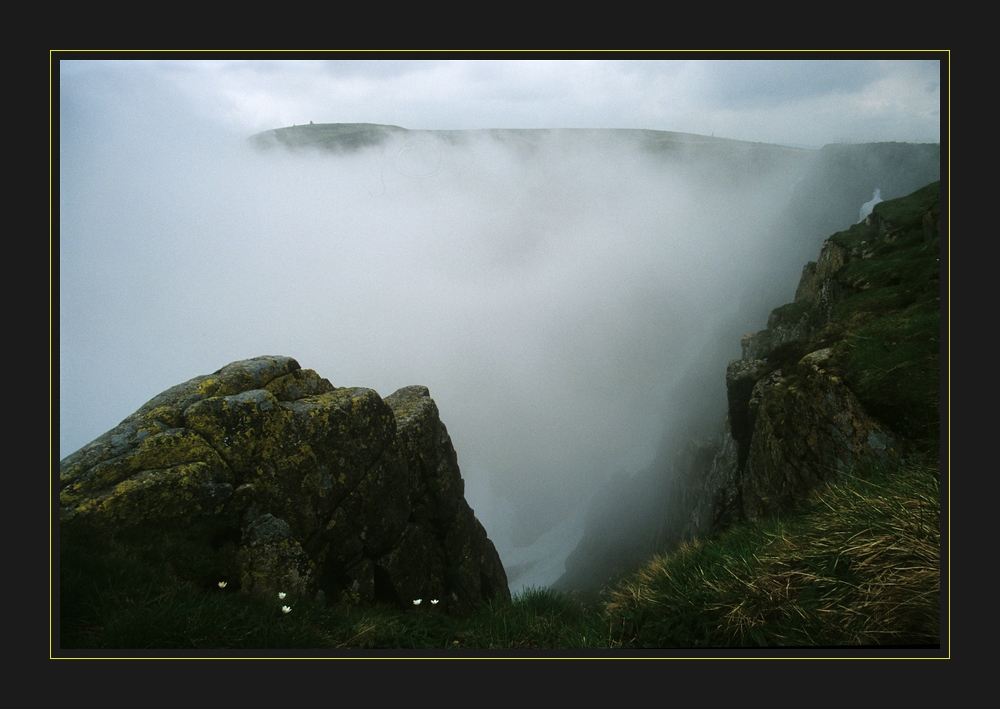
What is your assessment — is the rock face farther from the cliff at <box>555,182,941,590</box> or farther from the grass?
the cliff at <box>555,182,941,590</box>

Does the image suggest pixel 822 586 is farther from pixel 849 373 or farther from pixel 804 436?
pixel 804 436

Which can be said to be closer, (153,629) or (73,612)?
(153,629)

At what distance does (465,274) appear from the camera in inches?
398

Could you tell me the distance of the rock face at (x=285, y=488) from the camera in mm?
4121

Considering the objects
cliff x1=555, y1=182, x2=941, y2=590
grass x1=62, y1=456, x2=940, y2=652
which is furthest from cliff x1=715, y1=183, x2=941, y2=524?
grass x1=62, y1=456, x2=940, y2=652

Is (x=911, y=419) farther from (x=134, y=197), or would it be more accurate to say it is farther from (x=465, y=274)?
(x=134, y=197)

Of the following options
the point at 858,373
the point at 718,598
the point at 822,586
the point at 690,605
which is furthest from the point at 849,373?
the point at 690,605

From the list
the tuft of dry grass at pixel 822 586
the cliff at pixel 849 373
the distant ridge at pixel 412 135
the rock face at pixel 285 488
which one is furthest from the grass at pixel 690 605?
the distant ridge at pixel 412 135

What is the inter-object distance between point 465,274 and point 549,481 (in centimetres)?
1561

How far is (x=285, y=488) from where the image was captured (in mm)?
4875

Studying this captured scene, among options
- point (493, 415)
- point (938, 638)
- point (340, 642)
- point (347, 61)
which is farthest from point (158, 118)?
point (938, 638)

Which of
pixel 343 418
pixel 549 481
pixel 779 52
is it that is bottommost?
pixel 549 481

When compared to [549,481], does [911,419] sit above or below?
above

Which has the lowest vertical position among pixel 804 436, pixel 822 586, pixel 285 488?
pixel 822 586
